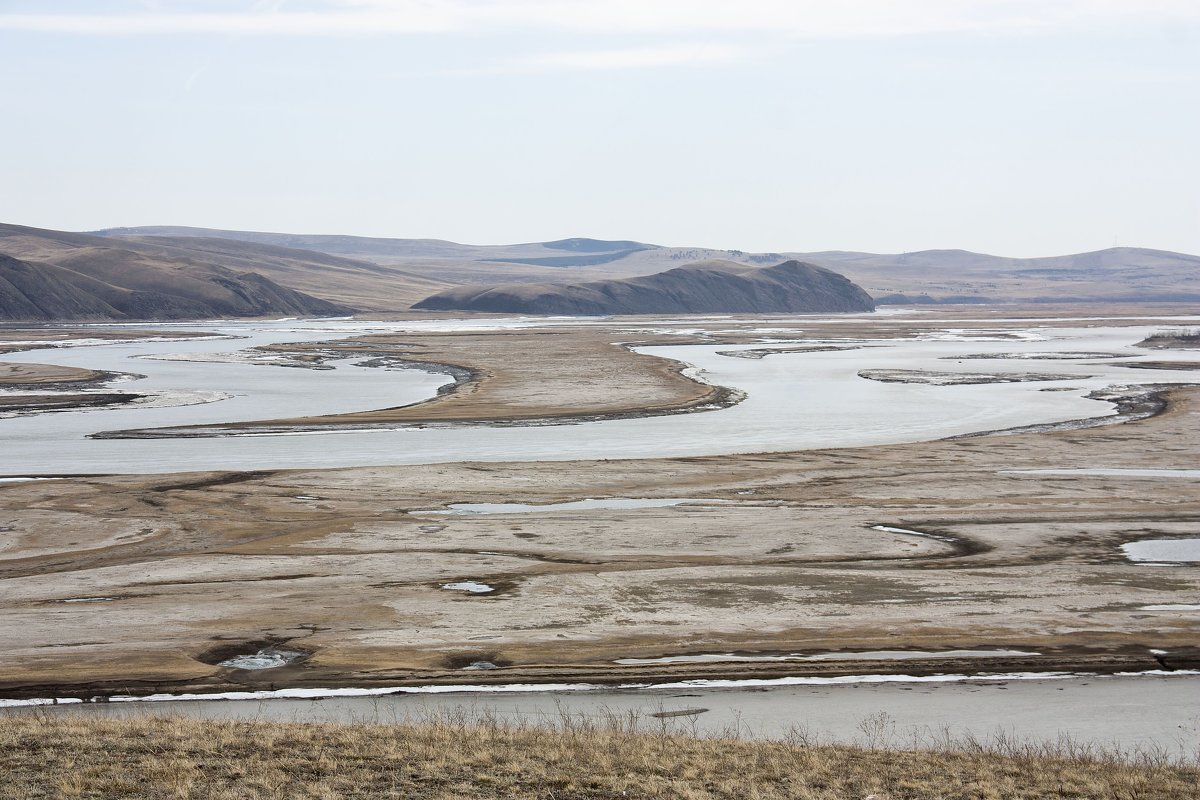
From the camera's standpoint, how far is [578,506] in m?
33.8

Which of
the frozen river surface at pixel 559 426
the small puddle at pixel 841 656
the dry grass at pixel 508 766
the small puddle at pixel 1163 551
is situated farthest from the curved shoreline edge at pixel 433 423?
the dry grass at pixel 508 766

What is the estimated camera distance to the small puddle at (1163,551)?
26438mm

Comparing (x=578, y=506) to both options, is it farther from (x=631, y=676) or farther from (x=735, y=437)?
(x=735, y=437)

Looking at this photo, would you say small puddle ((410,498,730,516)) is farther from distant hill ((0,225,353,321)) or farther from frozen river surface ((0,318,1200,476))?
distant hill ((0,225,353,321))

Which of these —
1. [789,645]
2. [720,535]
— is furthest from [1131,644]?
[720,535]

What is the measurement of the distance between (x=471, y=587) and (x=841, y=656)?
8.12m

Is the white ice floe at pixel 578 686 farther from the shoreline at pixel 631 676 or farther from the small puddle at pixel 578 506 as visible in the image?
the small puddle at pixel 578 506

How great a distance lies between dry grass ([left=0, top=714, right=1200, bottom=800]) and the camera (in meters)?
12.8

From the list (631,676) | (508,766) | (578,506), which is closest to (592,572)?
(631,676)

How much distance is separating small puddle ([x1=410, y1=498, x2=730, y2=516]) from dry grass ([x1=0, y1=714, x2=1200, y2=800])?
17.5 m

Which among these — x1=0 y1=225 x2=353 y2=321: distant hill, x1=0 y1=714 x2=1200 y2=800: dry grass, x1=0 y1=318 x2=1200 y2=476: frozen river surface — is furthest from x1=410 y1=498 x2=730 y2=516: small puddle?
x1=0 y1=225 x2=353 y2=321: distant hill

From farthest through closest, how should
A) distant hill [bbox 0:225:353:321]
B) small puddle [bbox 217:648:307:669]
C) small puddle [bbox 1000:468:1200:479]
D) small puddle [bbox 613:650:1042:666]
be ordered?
distant hill [bbox 0:225:353:321] → small puddle [bbox 1000:468:1200:479] → small puddle [bbox 613:650:1042:666] → small puddle [bbox 217:648:307:669]

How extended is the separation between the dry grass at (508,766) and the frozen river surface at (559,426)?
2706cm

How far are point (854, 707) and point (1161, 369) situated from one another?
7056 cm
